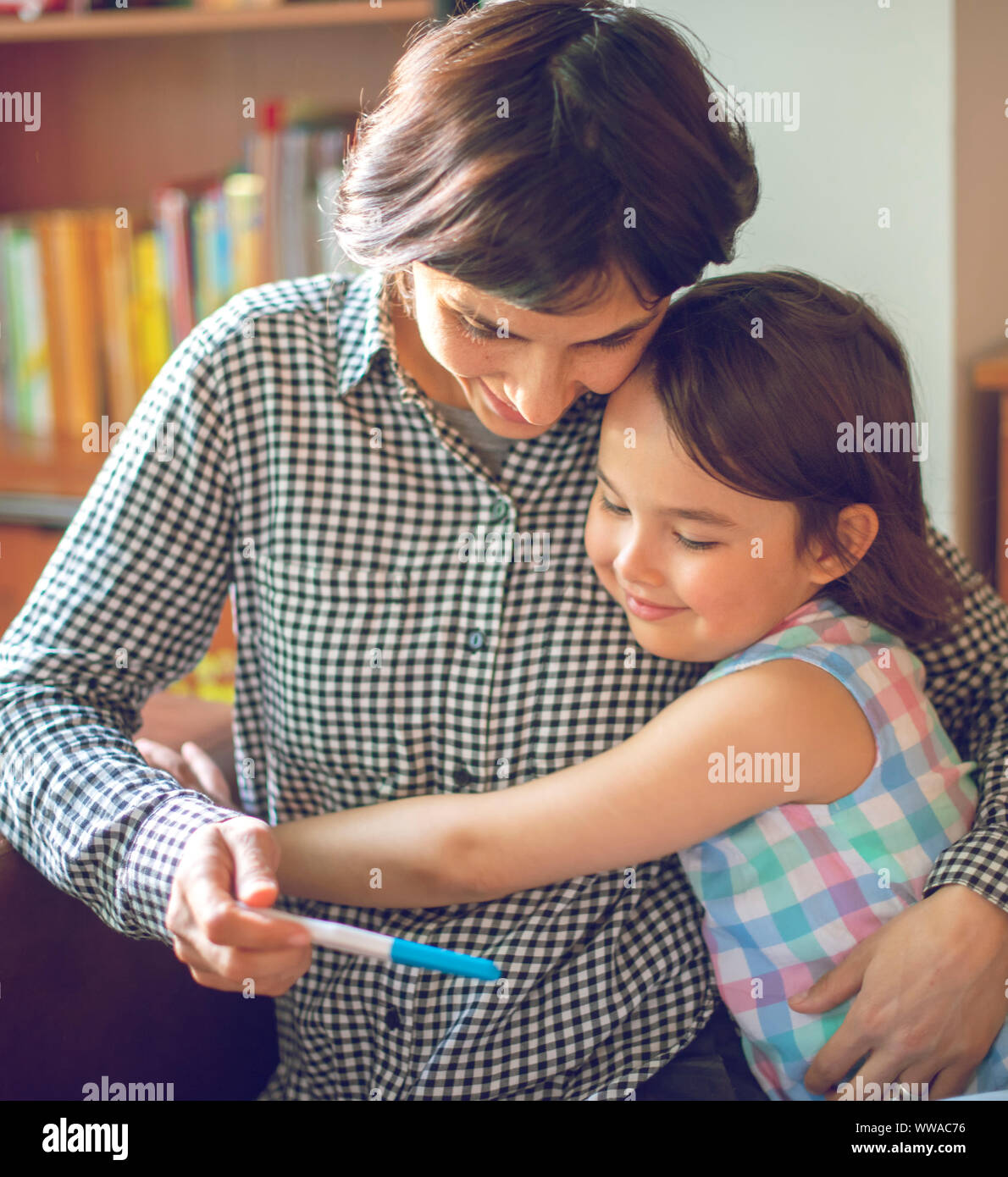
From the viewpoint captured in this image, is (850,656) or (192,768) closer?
(850,656)

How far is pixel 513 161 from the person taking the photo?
727 mm

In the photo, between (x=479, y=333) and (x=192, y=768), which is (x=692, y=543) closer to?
(x=479, y=333)

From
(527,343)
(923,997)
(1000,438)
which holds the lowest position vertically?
(923,997)

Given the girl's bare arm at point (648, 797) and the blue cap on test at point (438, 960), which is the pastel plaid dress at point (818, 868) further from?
the blue cap on test at point (438, 960)

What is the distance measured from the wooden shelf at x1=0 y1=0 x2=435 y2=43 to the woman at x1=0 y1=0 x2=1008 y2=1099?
2.97 ft

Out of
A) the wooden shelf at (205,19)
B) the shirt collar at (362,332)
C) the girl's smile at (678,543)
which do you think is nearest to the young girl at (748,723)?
the girl's smile at (678,543)

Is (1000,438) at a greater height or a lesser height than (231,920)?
greater

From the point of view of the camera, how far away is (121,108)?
2.15m

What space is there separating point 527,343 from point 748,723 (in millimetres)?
329

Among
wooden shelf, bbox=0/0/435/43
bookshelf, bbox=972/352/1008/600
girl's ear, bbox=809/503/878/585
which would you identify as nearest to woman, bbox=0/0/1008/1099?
girl's ear, bbox=809/503/878/585

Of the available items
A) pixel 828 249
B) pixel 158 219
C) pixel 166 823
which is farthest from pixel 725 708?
pixel 158 219

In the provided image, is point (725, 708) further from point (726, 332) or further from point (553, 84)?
point (553, 84)

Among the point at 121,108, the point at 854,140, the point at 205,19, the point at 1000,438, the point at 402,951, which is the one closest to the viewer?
the point at 402,951

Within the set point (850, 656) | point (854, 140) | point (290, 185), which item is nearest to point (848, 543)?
point (850, 656)
